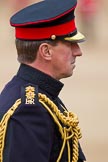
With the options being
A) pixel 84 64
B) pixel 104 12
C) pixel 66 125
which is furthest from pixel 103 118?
pixel 104 12

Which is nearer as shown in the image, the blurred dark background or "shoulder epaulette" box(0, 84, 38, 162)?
"shoulder epaulette" box(0, 84, 38, 162)

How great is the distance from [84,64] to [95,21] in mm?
2899

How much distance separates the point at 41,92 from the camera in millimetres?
3748

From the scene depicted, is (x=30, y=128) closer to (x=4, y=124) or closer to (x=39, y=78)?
(x=4, y=124)

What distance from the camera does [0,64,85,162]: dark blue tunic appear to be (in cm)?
355

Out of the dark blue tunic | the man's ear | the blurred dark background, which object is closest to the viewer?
the dark blue tunic

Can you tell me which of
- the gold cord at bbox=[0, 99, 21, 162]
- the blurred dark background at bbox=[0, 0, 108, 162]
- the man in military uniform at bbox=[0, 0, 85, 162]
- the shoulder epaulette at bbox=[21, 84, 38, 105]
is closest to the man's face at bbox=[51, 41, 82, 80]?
the man in military uniform at bbox=[0, 0, 85, 162]

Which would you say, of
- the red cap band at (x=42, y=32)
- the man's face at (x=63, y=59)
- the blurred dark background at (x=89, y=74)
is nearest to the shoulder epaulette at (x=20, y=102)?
the man's face at (x=63, y=59)

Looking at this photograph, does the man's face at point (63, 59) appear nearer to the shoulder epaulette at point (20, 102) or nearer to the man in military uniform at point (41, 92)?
the man in military uniform at point (41, 92)

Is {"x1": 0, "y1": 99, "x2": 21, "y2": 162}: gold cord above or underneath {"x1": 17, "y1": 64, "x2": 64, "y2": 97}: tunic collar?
underneath

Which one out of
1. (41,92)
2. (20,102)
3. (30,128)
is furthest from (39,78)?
(30,128)

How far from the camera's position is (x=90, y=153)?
796 cm

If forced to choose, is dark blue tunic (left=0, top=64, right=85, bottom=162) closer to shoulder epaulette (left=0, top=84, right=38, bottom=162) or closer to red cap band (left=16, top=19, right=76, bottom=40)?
shoulder epaulette (left=0, top=84, right=38, bottom=162)

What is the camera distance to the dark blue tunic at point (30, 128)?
3553 millimetres
